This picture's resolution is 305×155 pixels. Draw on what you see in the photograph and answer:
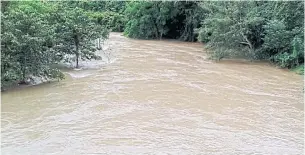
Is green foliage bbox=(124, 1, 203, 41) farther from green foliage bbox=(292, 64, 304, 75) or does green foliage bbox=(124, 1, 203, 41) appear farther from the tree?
the tree

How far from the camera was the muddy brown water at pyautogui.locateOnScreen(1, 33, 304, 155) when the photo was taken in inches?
361

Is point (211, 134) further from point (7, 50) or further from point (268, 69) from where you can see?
point (268, 69)

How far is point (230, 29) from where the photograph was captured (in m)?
19.7

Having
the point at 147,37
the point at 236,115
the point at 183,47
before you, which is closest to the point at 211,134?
the point at 236,115

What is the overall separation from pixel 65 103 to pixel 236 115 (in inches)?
189

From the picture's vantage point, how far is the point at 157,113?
11352 millimetres

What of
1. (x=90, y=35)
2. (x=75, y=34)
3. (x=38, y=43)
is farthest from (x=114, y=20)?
(x=38, y=43)

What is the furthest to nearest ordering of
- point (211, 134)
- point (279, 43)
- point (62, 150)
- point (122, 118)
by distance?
point (279, 43)
point (122, 118)
point (211, 134)
point (62, 150)

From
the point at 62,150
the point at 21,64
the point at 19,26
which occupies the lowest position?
the point at 62,150

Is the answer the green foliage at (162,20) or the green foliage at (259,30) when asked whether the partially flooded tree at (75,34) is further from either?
the green foliage at (162,20)

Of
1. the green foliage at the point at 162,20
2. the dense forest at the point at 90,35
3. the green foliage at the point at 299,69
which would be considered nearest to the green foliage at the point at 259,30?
the dense forest at the point at 90,35

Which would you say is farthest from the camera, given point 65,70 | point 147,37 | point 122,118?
point 147,37

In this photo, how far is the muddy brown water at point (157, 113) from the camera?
917cm

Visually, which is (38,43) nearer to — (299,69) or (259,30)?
(299,69)
